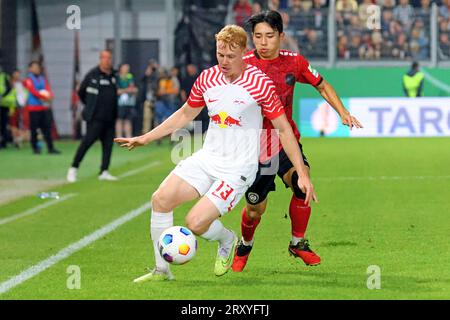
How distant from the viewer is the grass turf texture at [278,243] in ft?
30.9

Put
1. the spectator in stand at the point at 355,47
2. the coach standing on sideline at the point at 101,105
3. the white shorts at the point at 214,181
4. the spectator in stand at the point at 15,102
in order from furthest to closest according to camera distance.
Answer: the spectator in stand at the point at 355,47 < the spectator in stand at the point at 15,102 < the coach standing on sideline at the point at 101,105 < the white shorts at the point at 214,181

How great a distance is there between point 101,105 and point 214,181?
12.5m

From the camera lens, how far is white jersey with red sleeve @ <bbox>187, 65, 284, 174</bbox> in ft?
31.7

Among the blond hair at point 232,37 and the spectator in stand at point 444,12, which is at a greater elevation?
the blond hair at point 232,37

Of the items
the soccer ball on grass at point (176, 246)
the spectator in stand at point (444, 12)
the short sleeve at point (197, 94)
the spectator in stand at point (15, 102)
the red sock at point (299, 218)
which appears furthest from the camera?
the spectator in stand at point (444, 12)

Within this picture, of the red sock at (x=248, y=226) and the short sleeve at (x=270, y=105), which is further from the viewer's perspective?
the red sock at (x=248, y=226)

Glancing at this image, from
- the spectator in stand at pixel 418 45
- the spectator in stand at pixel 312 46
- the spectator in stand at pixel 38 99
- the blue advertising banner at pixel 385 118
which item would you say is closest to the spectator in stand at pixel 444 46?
the spectator in stand at pixel 418 45

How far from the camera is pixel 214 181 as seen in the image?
975 cm

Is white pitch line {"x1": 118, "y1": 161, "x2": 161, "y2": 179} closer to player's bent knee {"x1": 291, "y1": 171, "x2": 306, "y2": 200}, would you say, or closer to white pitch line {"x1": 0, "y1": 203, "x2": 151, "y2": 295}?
white pitch line {"x1": 0, "y1": 203, "x2": 151, "y2": 295}

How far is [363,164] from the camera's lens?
24812 mm

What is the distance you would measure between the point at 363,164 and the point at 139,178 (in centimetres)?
489

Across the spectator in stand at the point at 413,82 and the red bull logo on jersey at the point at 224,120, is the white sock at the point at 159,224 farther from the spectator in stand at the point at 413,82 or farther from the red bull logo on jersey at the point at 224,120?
the spectator in stand at the point at 413,82
